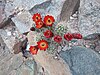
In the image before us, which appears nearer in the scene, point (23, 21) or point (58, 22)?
point (58, 22)

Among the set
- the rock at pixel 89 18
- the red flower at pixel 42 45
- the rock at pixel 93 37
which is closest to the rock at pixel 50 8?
the rock at pixel 89 18

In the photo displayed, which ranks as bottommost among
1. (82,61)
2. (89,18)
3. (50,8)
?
(82,61)

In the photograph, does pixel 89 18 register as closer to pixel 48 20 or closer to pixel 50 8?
pixel 50 8

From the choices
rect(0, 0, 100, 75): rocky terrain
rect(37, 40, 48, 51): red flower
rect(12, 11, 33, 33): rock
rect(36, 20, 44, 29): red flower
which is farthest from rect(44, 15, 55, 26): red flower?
rect(12, 11, 33, 33): rock

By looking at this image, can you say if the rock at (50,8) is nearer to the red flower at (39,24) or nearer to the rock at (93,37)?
the rock at (93,37)

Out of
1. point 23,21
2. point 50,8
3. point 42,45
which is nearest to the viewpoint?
point 42,45

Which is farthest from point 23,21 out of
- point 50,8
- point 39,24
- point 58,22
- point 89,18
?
point 39,24

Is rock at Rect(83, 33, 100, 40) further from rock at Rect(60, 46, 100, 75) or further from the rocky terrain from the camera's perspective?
rock at Rect(60, 46, 100, 75)

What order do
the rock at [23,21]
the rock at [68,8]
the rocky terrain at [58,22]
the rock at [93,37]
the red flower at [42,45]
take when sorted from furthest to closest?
the rock at [23,21], the rock at [68,8], the rock at [93,37], the rocky terrain at [58,22], the red flower at [42,45]
